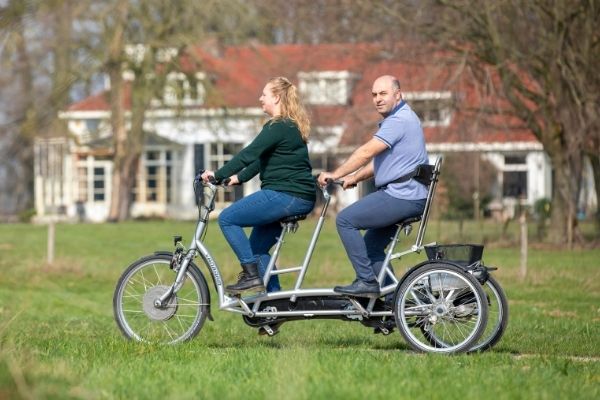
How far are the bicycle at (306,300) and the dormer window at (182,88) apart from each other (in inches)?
1644

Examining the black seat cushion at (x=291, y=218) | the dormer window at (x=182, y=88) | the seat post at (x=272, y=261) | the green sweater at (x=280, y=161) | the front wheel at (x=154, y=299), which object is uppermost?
the dormer window at (x=182, y=88)

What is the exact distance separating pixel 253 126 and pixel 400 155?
122 ft

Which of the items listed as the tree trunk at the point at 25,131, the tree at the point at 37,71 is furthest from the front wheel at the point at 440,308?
the tree trunk at the point at 25,131

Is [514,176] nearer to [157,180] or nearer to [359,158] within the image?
[157,180]

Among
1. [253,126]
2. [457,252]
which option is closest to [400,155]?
[457,252]

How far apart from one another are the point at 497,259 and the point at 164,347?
742 inches

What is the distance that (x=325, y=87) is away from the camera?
4059 cm

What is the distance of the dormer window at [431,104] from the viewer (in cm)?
3077

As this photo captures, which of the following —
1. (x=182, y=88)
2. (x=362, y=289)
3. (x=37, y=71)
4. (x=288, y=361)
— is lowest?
(x=288, y=361)

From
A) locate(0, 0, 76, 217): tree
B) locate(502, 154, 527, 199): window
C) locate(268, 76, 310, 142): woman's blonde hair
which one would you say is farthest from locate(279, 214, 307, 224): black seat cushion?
locate(502, 154, 527, 199): window

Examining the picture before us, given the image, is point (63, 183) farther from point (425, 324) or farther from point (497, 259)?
point (425, 324)

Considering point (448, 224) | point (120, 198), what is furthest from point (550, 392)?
point (120, 198)

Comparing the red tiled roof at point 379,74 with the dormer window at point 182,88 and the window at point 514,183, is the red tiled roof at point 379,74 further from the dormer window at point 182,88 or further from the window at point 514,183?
the window at point 514,183

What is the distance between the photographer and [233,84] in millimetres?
54844
